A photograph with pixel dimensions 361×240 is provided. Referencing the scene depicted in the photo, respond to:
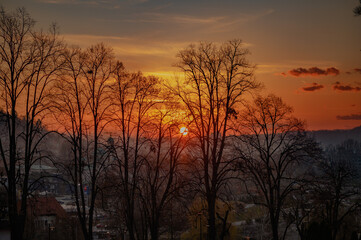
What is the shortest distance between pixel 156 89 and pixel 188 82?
2.15 metres

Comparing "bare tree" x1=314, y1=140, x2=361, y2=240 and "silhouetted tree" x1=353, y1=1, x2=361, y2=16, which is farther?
"bare tree" x1=314, y1=140, x2=361, y2=240

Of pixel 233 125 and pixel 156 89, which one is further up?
pixel 156 89

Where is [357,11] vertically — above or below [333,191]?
above

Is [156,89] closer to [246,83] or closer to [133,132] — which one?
[133,132]

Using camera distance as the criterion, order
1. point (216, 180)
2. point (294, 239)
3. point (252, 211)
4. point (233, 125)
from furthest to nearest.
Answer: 1. point (252, 211)
2. point (294, 239)
3. point (233, 125)
4. point (216, 180)

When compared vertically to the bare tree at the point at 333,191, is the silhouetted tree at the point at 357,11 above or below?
above

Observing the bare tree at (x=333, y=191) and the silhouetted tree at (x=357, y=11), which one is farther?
the bare tree at (x=333, y=191)

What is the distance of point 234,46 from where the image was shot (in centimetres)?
2161

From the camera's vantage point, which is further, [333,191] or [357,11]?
[333,191]

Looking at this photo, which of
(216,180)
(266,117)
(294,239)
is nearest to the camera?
(216,180)

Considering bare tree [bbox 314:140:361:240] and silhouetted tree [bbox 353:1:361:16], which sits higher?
silhouetted tree [bbox 353:1:361:16]

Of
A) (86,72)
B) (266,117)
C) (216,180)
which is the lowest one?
(216,180)

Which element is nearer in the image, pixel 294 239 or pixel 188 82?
pixel 188 82

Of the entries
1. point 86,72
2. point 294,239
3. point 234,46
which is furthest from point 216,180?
point 294,239
